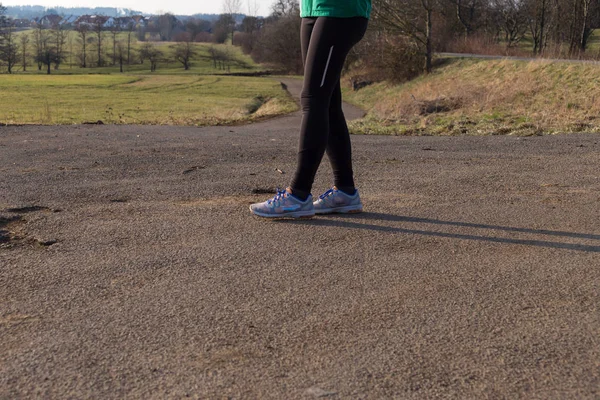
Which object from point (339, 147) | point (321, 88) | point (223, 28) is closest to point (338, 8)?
point (321, 88)

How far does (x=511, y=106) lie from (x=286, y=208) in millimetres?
13275

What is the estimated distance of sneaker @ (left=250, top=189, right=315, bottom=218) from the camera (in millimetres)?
4070

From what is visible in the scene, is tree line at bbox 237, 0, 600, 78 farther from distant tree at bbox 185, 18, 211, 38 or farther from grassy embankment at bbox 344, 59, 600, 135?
distant tree at bbox 185, 18, 211, 38

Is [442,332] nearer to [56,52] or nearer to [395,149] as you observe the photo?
[395,149]

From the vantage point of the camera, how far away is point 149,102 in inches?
1529

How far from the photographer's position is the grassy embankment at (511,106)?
11.0m

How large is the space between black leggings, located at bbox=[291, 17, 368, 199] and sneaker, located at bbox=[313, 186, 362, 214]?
0.06m

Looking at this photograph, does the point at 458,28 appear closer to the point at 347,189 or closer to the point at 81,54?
the point at 347,189

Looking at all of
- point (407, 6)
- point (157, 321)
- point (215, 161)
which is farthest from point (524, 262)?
point (407, 6)

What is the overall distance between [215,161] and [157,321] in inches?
165

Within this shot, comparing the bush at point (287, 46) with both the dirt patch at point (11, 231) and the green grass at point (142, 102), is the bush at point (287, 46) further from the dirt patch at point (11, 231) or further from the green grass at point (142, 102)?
the dirt patch at point (11, 231)

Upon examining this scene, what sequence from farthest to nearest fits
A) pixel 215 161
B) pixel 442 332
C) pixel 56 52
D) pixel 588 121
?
pixel 56 52 → pixel 588 121 → pixel 215 161 → pixel 442 332

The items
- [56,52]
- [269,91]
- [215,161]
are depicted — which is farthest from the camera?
[56,52]

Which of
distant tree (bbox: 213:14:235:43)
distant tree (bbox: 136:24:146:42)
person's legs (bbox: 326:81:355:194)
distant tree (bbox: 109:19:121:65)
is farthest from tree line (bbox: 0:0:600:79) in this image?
distant tree (bbox: 136:24:146:42)
